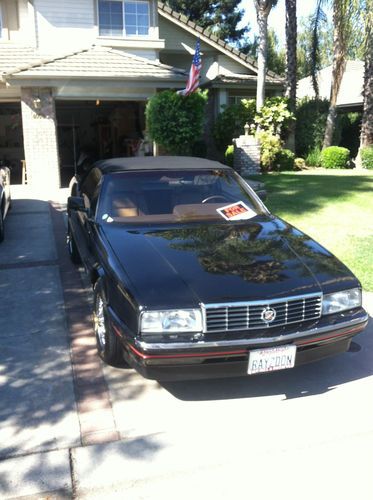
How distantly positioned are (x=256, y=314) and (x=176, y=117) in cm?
1067

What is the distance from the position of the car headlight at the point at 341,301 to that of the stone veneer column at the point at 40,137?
12.2 metres

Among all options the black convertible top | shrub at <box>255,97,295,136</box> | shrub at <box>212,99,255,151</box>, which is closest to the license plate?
the black convertible top

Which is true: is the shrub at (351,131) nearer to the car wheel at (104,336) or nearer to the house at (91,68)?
the house at (91,68)

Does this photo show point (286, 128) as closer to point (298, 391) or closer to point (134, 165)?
point (134, 165)

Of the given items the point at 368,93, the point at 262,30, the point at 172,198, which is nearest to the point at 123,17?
the point at 262,30

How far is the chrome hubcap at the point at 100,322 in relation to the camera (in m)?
4.16

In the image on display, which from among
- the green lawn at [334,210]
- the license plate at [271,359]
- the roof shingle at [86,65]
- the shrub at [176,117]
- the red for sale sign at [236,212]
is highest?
the roof shingle at [86,65]

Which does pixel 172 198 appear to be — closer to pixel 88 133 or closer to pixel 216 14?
pixel 88 133

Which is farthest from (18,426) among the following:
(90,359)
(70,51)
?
(70,51)

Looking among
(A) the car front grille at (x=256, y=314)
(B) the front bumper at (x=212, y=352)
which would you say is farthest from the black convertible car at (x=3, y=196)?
(A) the car front grille at (x=256, y=314)

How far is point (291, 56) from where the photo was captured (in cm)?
1861

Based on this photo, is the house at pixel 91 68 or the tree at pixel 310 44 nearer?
the house at pixel 91 68

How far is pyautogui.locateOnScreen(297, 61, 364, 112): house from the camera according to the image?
2606 centimetres

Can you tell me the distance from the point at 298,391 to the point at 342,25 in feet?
51.0
